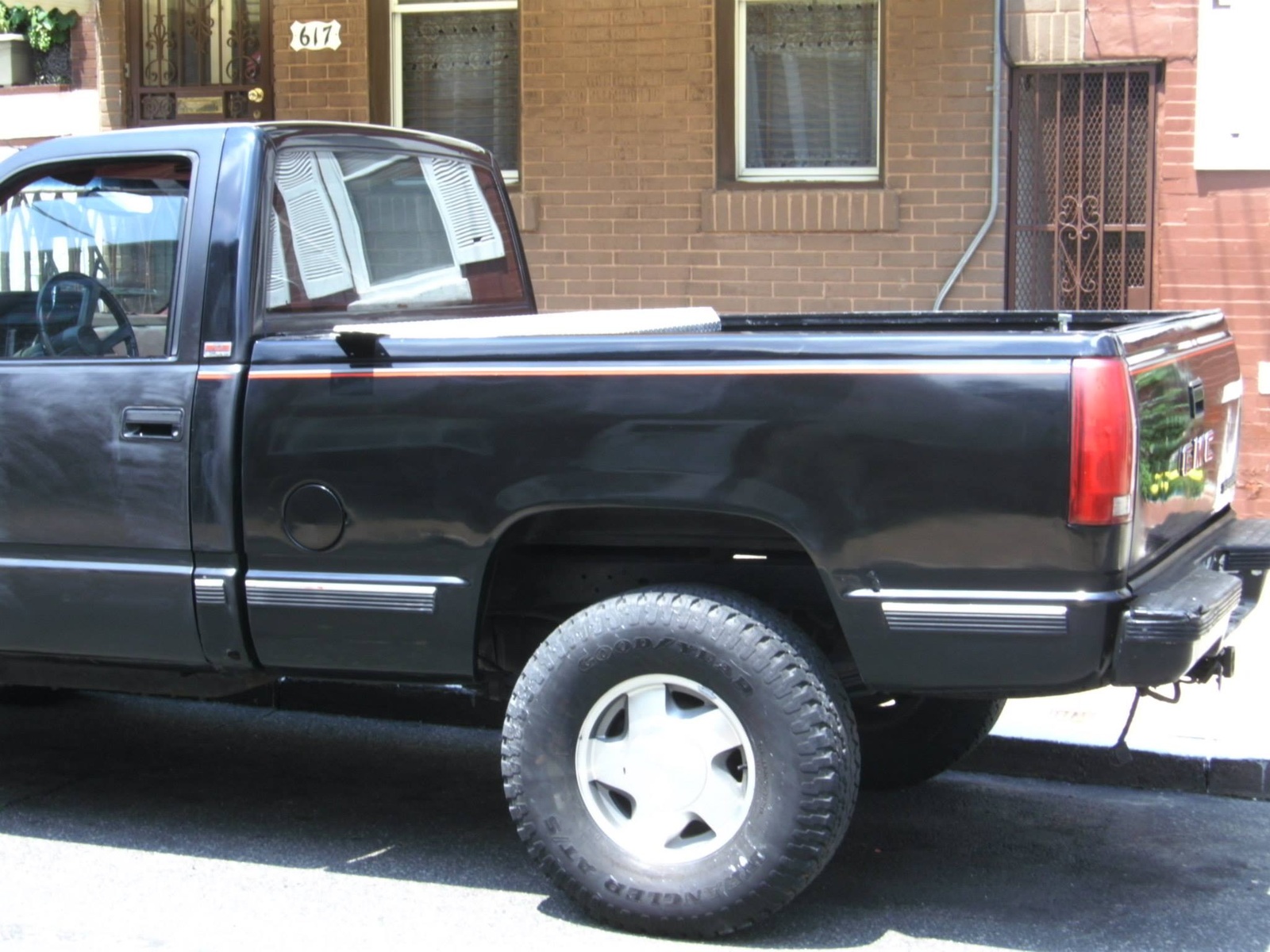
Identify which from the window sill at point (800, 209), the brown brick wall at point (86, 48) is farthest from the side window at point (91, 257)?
the brown brick wall at point (86, 48)

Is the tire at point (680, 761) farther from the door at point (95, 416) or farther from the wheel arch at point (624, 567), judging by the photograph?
the door at point (95, 416)

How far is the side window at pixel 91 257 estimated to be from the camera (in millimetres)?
4461

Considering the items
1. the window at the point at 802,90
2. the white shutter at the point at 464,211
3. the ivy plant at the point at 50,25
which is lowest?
the white shutter at the point at 464,211

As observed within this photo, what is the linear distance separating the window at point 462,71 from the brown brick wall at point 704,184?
0.31m

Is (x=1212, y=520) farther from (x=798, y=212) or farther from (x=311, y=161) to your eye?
(x=798, y=212)

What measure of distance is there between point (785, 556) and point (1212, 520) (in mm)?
1253

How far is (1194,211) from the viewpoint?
868cm

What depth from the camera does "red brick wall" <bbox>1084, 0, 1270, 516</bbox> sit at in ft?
28.2

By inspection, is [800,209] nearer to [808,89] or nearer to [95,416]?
[808,89]

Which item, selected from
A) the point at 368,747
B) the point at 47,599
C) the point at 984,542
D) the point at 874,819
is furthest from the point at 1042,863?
the point at 47,599

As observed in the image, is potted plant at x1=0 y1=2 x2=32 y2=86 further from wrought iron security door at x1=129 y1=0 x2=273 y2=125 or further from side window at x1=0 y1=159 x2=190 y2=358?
side window at x1=0 y1=159 x2=190 y2=358

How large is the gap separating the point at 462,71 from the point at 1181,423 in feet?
21.9

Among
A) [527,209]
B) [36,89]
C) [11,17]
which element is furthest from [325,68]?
[11,17]

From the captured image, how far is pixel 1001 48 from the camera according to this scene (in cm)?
876
